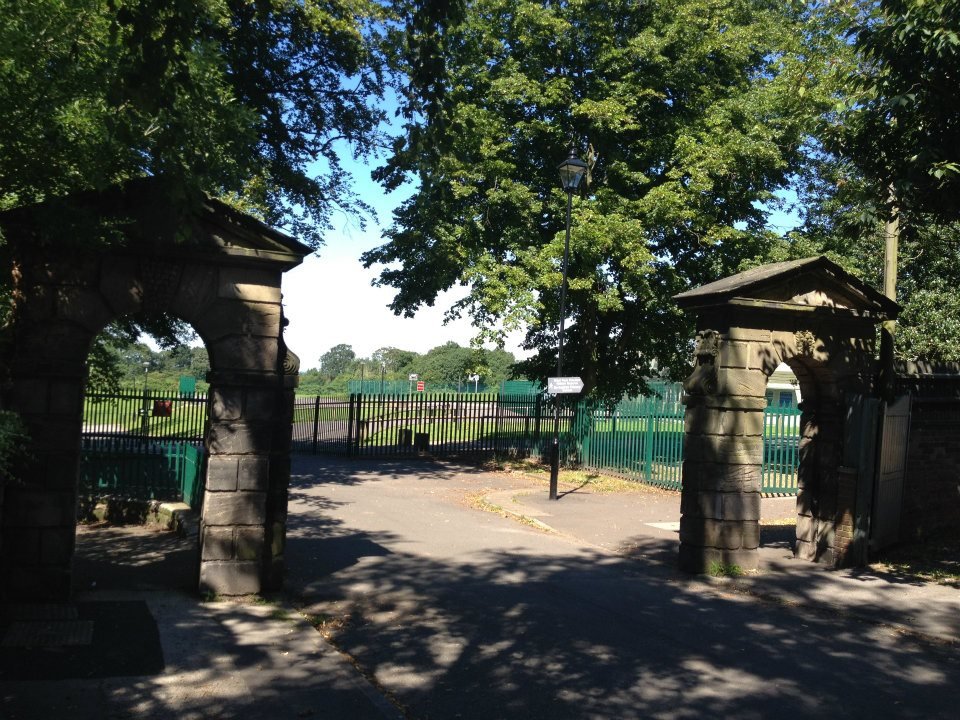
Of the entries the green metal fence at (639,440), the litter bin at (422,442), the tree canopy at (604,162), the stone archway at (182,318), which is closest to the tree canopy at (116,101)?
the stone archway at (182,318)

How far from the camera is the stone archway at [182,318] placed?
315 inches

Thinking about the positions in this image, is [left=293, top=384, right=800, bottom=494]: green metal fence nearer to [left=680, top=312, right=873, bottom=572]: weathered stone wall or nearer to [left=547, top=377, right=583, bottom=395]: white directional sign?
[left=547, top=377, right=583, bottom=395]: white directional sign

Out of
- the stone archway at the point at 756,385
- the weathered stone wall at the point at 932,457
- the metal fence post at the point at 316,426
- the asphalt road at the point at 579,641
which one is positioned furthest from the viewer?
the metal fence post at the point at 316,426

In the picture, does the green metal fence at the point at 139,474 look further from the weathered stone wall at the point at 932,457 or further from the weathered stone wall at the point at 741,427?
the weathered stone wall at the point at 932,457

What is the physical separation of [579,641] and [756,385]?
4.53 meters

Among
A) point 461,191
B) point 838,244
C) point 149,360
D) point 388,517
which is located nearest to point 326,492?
point 388,517

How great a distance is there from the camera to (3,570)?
7953 millimetres

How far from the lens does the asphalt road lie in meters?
6.14

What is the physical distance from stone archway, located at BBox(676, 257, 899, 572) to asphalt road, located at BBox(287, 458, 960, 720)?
3.22ft

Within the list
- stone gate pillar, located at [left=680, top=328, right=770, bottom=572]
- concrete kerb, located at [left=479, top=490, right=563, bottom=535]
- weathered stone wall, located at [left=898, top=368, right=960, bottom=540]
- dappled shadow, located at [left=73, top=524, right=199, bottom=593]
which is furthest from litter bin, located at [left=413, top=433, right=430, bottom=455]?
weathered stone wall, located at [left=898, top=368, right=960, bottom=540]

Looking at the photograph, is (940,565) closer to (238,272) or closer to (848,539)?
(848,539)

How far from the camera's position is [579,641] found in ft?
24.8

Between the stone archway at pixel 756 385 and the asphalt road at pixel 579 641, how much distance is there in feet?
3.22

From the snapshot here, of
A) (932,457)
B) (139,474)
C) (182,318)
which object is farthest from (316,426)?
(932,457)
